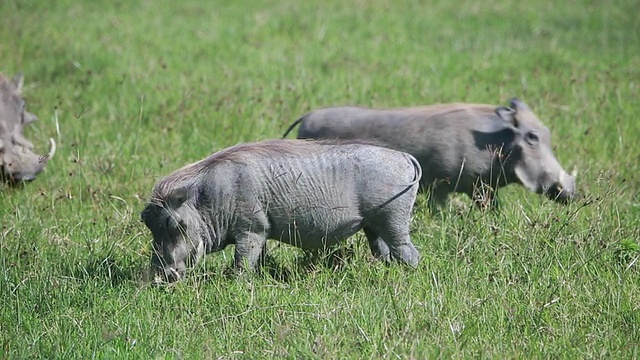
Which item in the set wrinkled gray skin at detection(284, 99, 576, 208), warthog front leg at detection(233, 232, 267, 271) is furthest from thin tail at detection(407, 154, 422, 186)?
wrinkled gray skin at detection(284, 99, 576, 208)

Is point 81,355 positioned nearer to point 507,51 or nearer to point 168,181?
point 168,181

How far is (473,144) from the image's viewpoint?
586 cm

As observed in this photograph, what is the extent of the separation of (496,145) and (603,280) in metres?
1.72

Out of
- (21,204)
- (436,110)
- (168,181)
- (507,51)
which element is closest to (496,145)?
(436,110)

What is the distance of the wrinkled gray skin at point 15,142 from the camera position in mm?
6203

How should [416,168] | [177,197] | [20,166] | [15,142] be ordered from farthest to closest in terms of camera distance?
[15,142] → [20,166] → [416,168] → [177,197]

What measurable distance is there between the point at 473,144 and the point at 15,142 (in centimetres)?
299

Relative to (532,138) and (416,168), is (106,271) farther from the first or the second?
(532,138)

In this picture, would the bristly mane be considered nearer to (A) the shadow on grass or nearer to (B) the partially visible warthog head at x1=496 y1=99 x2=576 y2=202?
(A) the shadow on grass

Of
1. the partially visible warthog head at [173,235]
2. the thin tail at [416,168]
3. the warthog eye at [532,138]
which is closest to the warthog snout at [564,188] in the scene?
the warthog eye at [532,138]

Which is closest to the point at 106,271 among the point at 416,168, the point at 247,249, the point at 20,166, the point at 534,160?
the point at 247,249

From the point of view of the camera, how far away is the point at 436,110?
6.08 metres

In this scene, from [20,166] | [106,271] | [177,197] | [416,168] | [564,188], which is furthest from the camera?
[20,166]

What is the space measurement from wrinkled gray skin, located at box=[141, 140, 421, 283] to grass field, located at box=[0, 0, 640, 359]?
5.9 inches
